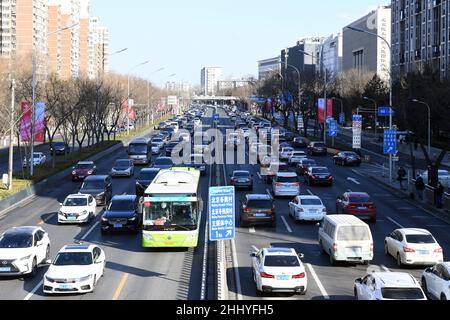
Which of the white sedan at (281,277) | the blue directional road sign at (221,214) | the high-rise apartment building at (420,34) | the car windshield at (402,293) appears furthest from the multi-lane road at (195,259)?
the high-rise apartment building at (420,34)

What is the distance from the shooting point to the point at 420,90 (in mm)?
75562

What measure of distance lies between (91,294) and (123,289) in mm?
1062

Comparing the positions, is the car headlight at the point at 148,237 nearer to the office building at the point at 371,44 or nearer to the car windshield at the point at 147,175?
the car windshield at the point at 147,175

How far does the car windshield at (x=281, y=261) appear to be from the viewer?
1964cm

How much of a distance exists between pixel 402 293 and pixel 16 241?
13.2 meters

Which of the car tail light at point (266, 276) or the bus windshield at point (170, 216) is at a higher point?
the bus windshield at point (170, 216)

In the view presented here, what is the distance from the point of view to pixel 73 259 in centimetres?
2069

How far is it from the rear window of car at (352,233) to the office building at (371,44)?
474ft

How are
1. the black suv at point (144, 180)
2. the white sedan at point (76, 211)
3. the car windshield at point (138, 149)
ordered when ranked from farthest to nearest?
the car windshield at point (138, 149) < the black suv at point (144, 180) < the white sedan at point (76, 211)

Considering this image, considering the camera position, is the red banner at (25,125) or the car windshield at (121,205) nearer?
the car windshield at (121,205)

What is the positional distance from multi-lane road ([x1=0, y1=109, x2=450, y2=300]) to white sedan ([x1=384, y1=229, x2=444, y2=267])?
17.0 inches

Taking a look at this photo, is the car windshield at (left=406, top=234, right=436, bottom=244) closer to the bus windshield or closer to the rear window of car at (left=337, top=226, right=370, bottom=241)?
the rear window of car at (left=337, top=226, right=370, bottom=241)

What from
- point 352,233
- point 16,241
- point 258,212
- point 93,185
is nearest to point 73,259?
→ point 16,241
